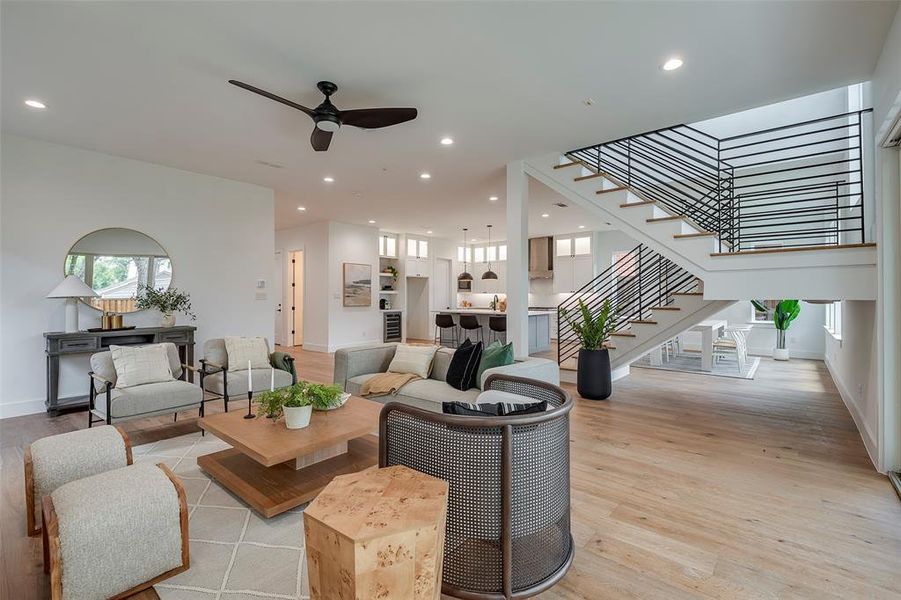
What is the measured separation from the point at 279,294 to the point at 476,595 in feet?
32.0

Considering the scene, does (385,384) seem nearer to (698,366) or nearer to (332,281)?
(332,281)

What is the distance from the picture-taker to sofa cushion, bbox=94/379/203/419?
329 cm

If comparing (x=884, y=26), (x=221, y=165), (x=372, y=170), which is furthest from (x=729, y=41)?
(x=221, y=165)

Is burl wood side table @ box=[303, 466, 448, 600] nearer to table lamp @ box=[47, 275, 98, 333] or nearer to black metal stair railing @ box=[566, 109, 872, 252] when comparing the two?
black metal stair railing @ box=[566, 109, 872, 252]

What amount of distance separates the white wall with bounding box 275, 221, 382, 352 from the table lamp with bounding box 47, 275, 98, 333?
4.54m

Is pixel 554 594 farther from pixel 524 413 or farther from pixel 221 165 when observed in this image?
pixel 221 165

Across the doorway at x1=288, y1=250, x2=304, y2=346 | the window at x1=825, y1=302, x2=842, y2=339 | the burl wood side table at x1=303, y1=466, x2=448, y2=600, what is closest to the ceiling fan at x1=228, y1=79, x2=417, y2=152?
the burl wood side table at x1=303, y1=466, x2=448, y2=600

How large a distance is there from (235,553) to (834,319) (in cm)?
872

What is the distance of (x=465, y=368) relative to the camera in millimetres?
3695

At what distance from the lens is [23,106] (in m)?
3.66

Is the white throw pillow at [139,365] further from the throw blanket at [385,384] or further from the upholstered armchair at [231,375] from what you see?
the throw blanket at [385,384]

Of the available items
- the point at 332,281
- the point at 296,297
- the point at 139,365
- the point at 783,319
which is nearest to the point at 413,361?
the point at 139,365

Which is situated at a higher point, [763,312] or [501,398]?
[763,312]

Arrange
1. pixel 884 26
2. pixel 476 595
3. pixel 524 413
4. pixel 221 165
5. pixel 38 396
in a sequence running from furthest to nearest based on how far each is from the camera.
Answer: pixel 221 165, pixel 38 396, pixel 884 26, pixel 524 413, pixel 476 595
